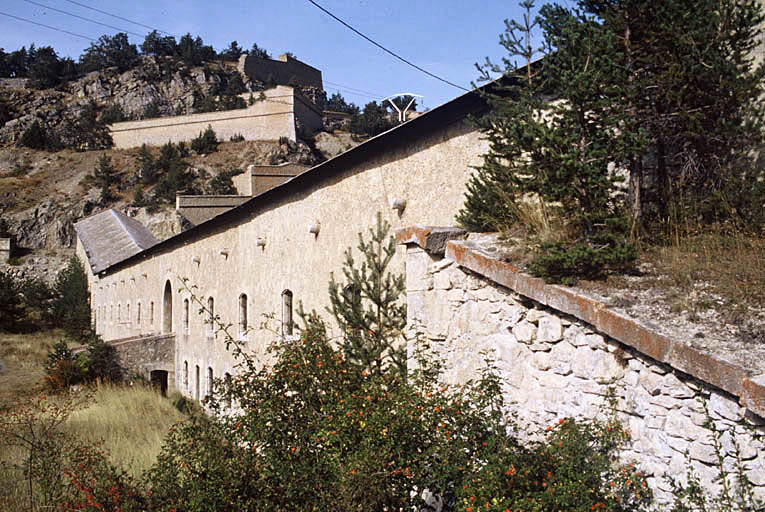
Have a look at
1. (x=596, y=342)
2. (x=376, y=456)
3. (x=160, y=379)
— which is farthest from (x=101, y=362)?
(x=596, y=342)

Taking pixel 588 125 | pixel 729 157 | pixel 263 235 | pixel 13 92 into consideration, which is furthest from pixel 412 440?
pixel 13 92

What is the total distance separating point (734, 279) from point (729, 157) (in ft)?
5.45

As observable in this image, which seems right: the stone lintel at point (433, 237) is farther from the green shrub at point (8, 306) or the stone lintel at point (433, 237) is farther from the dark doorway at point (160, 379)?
the green shrub at point (8, 306)

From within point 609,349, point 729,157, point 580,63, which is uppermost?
point 580,63

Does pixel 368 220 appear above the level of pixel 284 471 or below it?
above

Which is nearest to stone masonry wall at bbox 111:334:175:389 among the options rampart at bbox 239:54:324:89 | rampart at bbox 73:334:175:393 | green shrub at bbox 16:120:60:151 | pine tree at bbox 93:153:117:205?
rampart at bbox 73:334:175:393

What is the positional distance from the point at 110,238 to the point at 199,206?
6.01 metres

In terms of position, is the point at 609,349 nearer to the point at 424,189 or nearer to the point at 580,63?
the point at 580,63

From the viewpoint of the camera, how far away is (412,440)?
3939 mm

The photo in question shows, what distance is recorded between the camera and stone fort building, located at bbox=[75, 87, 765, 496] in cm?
306

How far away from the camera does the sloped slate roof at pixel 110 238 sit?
3259 cm

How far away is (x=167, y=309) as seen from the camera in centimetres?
2334

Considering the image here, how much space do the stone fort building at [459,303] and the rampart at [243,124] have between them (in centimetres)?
3599

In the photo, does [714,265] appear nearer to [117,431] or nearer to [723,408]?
[723,408]
